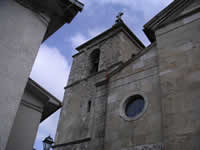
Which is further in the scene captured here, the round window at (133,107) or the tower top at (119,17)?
the tower top at (119,17)

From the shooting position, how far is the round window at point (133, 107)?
8344mm

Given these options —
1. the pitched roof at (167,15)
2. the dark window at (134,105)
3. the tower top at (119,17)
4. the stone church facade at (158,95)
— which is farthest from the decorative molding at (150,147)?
the tower top at (119,17)

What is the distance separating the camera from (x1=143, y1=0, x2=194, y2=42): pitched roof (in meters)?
9.22

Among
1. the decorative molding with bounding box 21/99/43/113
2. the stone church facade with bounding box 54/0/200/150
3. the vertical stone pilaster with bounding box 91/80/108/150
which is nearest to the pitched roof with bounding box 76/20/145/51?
the stone church facade with bounding box 54/0/200/150

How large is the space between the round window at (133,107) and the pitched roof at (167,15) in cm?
314

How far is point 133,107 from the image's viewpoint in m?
8.79

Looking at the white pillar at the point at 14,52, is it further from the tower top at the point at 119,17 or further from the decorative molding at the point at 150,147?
the tower top at the point at 119,17

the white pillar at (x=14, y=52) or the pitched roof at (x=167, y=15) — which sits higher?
the pitched roof at (x=167, y=15)

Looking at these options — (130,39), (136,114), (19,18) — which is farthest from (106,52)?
(19,18)

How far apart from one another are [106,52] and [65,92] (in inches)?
169

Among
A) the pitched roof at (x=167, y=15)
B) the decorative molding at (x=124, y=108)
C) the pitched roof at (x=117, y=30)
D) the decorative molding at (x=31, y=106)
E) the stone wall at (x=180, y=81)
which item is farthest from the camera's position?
the pitched roof at (x=117, y=30)

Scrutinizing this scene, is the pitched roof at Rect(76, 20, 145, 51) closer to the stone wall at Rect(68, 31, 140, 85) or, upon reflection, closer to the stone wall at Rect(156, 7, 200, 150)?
the stone wall at Rect(68, 31, 140, 85)

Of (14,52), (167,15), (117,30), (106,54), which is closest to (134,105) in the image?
(167,15)

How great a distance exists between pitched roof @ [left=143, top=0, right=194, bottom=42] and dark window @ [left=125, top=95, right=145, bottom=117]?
10.2 feet
